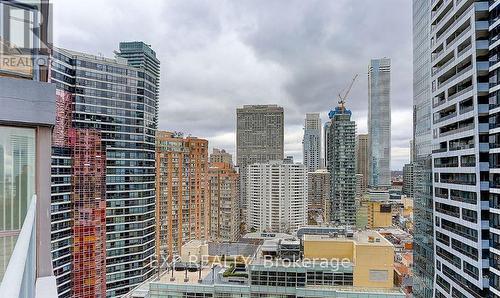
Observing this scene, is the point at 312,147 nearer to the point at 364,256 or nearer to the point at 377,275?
the point at 364,256

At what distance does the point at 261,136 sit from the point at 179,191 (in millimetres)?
47376

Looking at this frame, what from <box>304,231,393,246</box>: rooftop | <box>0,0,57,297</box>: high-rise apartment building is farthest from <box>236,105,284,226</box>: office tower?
<box>0,0,57,297</box>: high-rise apartment building

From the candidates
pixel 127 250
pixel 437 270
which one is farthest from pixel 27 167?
pixel 127 250

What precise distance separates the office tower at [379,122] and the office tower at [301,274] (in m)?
76.5

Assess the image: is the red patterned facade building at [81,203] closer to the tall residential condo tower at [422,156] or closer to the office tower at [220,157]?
the tall residential condo tower at [422,156]

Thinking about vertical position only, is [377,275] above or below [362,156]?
below

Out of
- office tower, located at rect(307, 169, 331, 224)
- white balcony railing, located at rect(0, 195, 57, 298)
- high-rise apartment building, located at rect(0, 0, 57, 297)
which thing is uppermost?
high-rise apartment building, located at rect(0, 0, 57, 297)

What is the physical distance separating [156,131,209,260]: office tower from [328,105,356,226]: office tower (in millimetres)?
25489

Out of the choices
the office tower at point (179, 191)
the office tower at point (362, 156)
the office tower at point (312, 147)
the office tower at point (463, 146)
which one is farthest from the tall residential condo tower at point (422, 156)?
the office tower at point (362, 156)

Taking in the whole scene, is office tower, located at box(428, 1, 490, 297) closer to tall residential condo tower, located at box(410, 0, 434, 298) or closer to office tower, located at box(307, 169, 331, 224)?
tall residential condo tower, located at box(410, 0, 434, 298)

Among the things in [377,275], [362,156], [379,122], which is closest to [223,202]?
[377,275]

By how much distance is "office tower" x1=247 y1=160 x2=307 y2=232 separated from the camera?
4656 cm

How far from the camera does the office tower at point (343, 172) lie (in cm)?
5091

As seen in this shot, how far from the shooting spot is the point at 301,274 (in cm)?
1393
